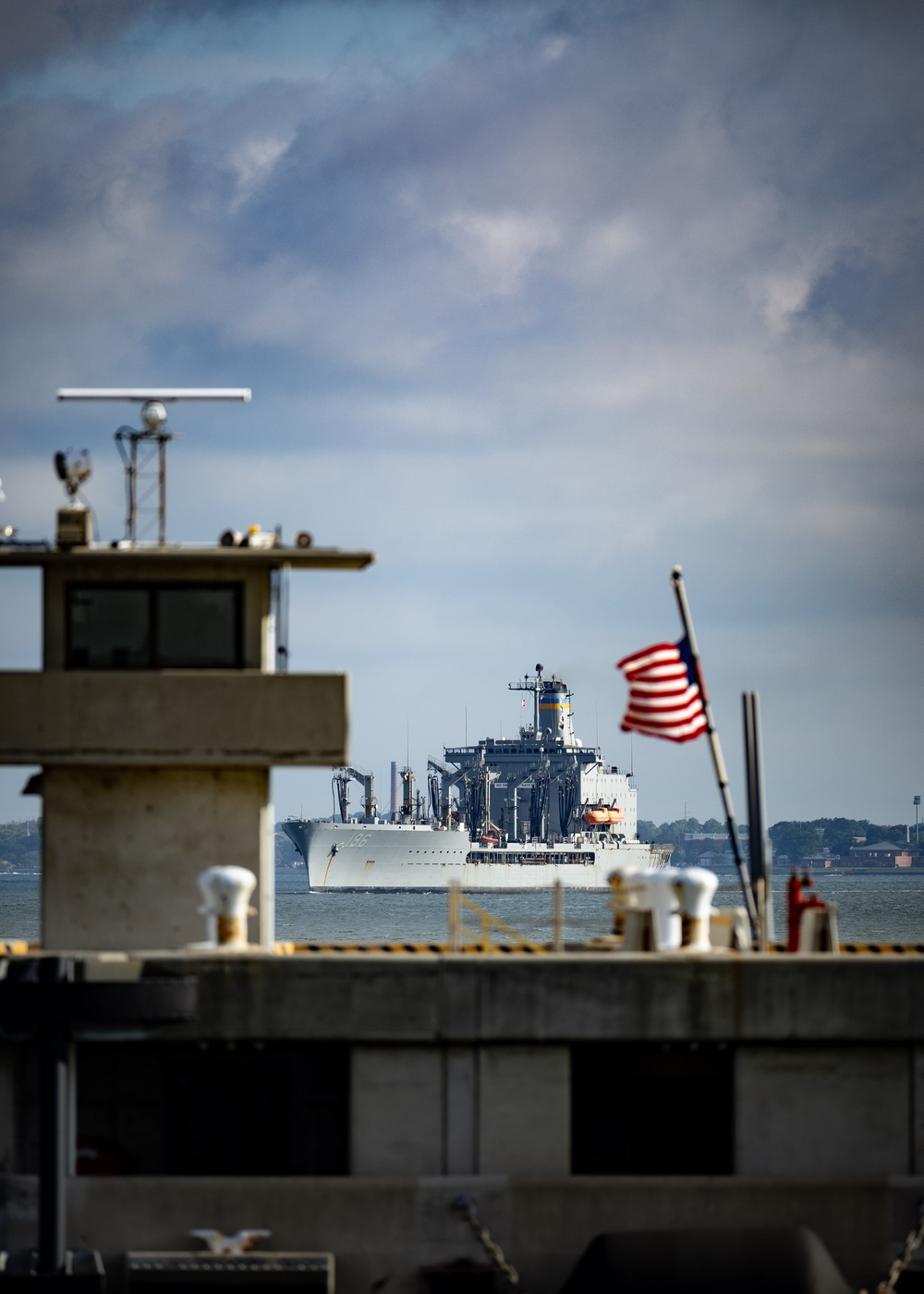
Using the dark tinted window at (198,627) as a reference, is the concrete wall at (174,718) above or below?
below

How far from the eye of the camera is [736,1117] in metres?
19.0

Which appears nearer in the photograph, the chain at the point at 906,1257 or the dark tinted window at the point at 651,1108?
the chain at the point at 906,1257

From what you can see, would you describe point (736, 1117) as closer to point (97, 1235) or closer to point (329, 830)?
point (97, 1235)

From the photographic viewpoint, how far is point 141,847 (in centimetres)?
2075

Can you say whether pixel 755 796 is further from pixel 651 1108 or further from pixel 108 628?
pixel 108 628

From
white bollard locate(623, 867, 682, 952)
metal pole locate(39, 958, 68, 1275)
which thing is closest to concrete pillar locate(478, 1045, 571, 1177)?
white bollard locate(623, 867, 682, 952)

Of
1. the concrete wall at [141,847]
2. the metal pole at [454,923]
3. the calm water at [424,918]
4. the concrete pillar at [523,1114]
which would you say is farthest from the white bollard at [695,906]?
the calm water at [424,918]

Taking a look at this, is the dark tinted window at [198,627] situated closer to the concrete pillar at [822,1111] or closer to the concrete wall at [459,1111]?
the concrete wall at [459,1111]

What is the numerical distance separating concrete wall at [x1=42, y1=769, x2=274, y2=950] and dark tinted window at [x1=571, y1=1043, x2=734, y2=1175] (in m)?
4.43

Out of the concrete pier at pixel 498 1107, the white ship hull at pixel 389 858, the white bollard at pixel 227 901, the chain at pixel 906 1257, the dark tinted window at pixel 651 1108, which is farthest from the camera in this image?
the white ship hull at pixel 389 858

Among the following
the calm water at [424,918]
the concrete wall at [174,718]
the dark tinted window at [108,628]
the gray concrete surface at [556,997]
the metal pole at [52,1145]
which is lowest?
the calm water at [424,918]

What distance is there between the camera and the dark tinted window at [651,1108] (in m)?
19.0

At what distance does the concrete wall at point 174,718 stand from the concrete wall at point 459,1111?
12.4 feet

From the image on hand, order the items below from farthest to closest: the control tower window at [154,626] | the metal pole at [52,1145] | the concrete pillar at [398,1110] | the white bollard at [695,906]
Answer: the control tower window at [154,626] < the white bollard at [695,906] < the concrete pillar at [398,1110] < the metal pole at [52,1145]
